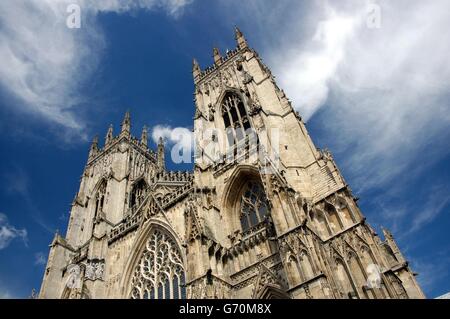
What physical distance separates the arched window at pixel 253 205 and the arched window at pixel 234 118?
4216 mm

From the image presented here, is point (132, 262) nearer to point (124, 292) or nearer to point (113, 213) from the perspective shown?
point (124, 292)

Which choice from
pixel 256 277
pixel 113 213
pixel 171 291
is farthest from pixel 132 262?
pixel 256 277

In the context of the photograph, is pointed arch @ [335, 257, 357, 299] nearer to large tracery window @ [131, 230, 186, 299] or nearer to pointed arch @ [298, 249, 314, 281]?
pointed arch @ [298, 249, 314, 281]

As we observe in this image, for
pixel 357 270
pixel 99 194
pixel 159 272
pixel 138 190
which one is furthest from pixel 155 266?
pixel 99 194

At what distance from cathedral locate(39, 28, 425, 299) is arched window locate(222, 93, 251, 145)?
0.08 metres

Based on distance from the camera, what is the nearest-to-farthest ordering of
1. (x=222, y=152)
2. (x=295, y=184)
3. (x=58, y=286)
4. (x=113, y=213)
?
1. (x=295, y=184)
2. (x=222, y=152)
3. (x=58, y=286)
4. (x=113, y=213)

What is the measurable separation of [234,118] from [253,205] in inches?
299

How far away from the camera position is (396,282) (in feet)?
35.9

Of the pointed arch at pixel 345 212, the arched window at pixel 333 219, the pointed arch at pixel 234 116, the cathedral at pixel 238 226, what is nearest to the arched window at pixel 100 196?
the cathedral at pixel 238 226

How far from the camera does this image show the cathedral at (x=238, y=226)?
1159cm

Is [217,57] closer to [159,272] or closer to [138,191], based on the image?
[138,191]

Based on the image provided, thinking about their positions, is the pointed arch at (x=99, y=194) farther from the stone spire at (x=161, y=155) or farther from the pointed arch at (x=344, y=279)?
the pointed arch at (x=344, y=279)

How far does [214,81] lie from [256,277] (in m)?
16.5

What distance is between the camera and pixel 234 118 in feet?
72.6
